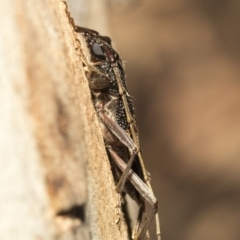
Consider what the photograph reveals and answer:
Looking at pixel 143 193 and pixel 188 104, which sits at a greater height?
pixel 188 104

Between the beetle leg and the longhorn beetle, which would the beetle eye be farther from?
the beetle leg

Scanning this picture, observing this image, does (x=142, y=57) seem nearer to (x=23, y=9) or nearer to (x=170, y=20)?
(x=170, y=20)

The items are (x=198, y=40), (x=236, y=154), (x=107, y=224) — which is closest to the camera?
(x=107, y=224)

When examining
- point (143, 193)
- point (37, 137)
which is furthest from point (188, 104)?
point (37, 137)

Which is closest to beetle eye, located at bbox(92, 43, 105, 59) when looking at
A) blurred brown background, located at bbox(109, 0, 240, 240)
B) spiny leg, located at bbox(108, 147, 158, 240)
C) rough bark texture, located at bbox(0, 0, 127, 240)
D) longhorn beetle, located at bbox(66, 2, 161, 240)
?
longhorn beetle, located at bbox(66, 2, 161, 240)

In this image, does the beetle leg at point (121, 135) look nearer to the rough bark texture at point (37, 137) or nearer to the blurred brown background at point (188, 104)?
the rough bark texture at point (37, 137)

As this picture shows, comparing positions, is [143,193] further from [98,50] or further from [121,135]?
[98,50]

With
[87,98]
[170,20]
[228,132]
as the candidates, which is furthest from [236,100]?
[87,98]
